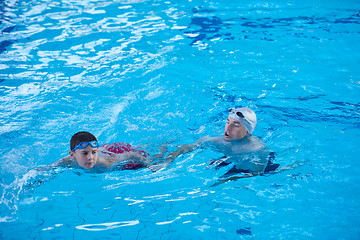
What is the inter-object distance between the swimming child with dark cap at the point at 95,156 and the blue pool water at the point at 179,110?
142 mm

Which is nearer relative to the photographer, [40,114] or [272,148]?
[272,148]

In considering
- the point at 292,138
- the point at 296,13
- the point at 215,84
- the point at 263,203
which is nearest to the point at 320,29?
the point at 296,13

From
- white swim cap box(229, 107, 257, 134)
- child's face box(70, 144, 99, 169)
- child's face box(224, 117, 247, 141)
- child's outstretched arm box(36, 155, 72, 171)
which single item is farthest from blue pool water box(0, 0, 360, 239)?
white swim cap box(229, 107, 257, 134)

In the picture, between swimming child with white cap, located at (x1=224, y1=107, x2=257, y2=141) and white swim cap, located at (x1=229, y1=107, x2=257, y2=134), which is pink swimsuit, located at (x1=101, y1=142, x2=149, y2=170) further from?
white swim cap, located at (x1=229, y1=107, x2=257, y2=134)

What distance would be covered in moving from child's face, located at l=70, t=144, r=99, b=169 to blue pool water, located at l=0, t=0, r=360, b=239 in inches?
7.9

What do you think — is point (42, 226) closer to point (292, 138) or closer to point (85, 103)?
point (85, 103)

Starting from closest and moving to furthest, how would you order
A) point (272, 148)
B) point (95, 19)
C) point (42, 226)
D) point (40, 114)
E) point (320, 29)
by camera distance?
point (42, 226) → point (272, 148) → point (40, 114) → point (320, 29) → point (95, 19)

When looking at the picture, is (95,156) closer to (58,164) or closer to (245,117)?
(58,164)

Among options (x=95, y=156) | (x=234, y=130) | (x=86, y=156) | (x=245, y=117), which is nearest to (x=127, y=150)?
(x=95, y=156)

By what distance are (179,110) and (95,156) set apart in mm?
2273

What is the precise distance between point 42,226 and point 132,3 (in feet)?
33.5

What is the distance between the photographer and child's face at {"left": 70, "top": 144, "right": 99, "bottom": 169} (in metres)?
4.86

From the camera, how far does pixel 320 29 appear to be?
33.8 ft

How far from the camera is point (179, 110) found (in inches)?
269
